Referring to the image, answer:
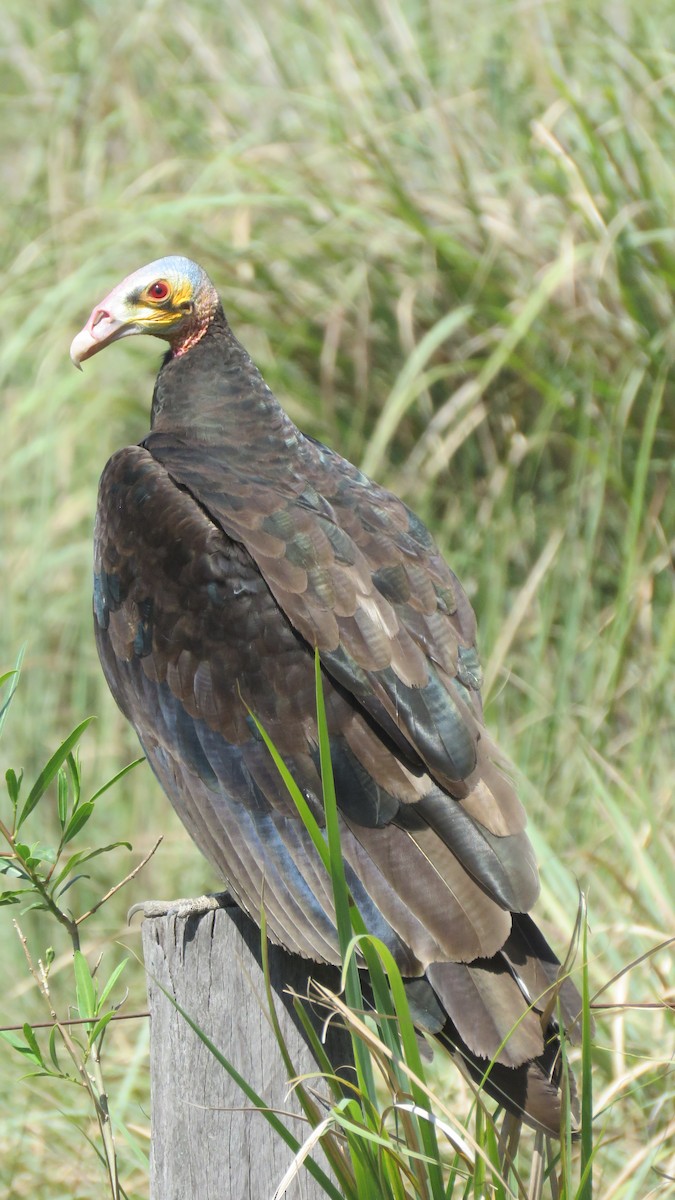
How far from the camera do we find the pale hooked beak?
2521 millimetres

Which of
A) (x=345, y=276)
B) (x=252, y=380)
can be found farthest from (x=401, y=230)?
(x=252, y=380)

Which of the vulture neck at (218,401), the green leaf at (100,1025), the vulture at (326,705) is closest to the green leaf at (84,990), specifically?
the green leaf at (100,1025)

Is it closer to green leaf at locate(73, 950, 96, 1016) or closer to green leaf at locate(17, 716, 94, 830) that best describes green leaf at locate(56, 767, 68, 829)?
green leaf at locate(17, 716, 94, 830)

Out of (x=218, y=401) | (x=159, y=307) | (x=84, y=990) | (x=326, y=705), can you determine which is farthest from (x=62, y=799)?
(x=159, y=307)

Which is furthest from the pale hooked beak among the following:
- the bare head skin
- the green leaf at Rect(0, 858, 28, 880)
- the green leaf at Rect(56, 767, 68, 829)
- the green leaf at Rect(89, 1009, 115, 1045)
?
the green leaf at Rect(89, 1009, 115, 1045)

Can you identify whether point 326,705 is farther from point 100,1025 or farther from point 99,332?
point 99,332

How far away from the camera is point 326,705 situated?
78.2 inches

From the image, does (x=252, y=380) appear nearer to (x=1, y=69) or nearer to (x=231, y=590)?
(x=231, y=590)

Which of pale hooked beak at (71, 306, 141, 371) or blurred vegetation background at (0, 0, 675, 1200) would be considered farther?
blurred vegetation background at (0, 0, 675, 1200)

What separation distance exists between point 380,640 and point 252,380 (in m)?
0.81

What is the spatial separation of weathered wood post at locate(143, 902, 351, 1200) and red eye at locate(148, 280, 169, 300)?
4.50 feet

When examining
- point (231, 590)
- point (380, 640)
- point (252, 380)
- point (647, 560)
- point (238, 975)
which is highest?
point (252, 380)

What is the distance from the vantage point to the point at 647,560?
12.3ft

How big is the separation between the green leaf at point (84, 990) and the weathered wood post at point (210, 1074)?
0.24ft
